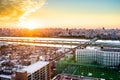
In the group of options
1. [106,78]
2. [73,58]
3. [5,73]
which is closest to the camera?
[106,78]

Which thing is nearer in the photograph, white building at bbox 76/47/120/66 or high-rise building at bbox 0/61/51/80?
high-rise building at bbox 0/61/51/80

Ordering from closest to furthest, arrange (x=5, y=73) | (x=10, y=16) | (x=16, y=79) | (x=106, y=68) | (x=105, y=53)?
(x=16, y=79) → (x=10, y=16) → (x=5, y=73) → (x=106, y=68) → (x=105, y=53)

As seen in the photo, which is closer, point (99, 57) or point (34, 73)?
point (34, 73)

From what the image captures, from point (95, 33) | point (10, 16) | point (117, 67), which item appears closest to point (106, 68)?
point (117, 67)

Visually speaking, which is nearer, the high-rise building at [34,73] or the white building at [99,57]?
the high-rise building at [34,73]

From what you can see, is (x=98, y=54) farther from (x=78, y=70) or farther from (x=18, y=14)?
(x=18, y=14)

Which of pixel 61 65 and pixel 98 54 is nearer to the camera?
pixel 61 65

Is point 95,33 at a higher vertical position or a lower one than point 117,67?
higher

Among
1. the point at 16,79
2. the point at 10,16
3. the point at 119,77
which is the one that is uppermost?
the point at 10,16

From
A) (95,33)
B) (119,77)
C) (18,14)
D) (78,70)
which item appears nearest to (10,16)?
(18,14)
